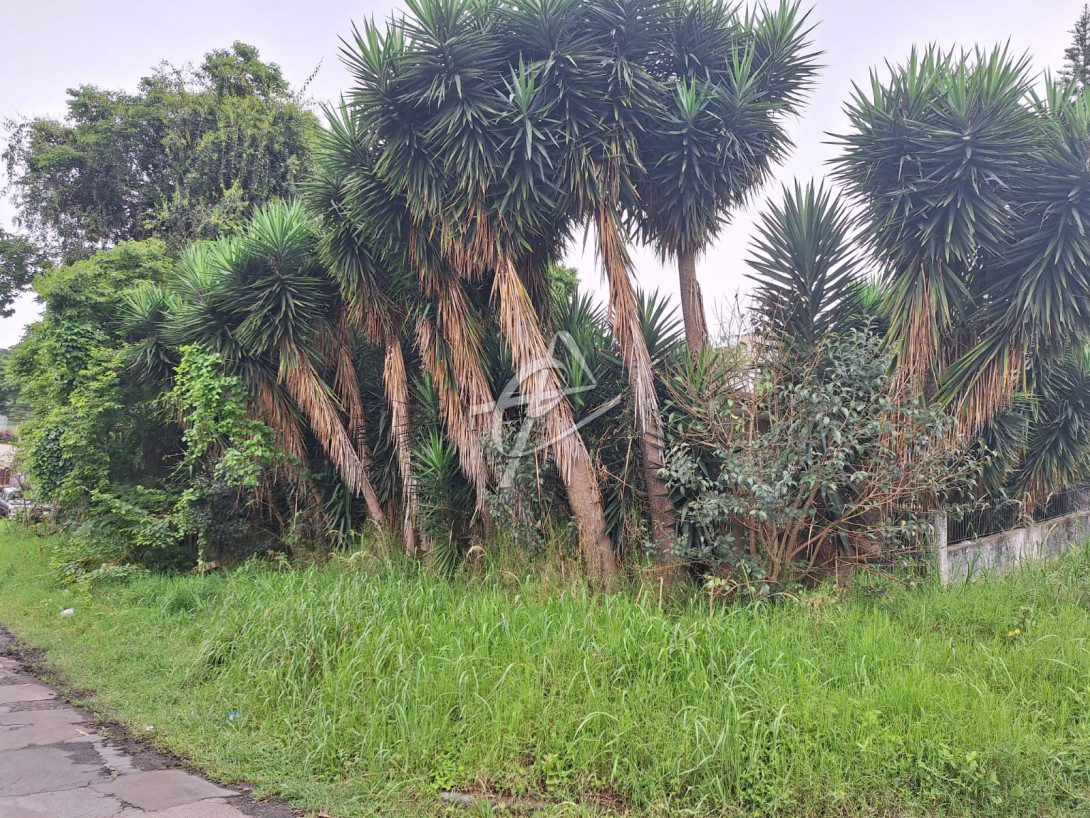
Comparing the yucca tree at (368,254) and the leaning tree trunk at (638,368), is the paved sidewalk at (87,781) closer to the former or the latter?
the yucca tree at (368,254)

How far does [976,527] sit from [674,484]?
364 cm

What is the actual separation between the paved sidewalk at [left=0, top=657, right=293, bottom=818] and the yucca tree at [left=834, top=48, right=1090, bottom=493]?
6.29 meters

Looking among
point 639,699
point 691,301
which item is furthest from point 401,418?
point 639,699

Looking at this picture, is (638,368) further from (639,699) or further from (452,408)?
(639,699)

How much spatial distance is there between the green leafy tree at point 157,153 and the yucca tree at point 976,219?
12654 mm

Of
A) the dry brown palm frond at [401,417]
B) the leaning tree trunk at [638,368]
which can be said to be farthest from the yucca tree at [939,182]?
the dry brown palm frond at [401,417]

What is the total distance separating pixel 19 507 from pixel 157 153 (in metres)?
9.39

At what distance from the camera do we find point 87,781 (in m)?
4.14

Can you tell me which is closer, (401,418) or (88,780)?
(88,780)

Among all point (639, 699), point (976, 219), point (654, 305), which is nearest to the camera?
point (639, 699)

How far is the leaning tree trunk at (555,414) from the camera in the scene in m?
6.41

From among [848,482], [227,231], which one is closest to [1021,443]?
[848,482]

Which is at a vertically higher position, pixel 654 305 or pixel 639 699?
pixel 654 305

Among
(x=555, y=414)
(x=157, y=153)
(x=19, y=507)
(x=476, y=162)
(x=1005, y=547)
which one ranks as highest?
(x=157, y=153)
